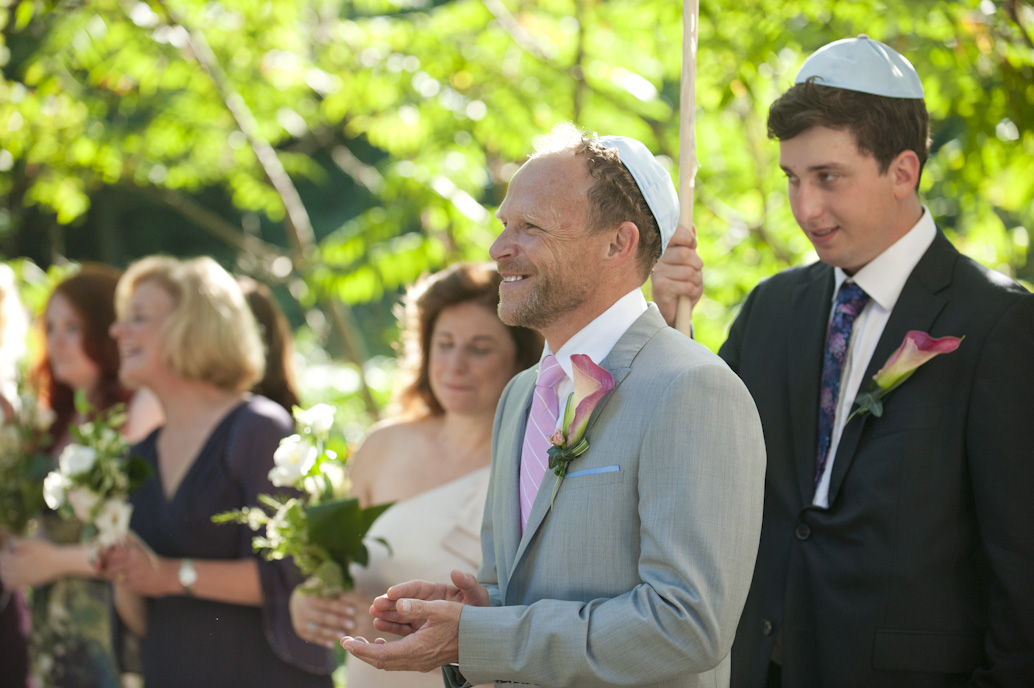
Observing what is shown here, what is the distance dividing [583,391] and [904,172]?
1277 millimetres

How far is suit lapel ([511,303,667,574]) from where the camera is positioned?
1944 mm

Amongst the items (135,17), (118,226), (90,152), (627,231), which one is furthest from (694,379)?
(118,226)

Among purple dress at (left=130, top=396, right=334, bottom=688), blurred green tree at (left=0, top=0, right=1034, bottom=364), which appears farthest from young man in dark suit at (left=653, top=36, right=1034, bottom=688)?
purple dress at (left=130, top=396, right=334, bottom=688)

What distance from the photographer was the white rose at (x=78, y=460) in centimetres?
383

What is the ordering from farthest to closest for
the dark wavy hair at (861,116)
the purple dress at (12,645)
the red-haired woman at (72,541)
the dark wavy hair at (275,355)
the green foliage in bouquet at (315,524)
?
1. the purple dress at (12,645)
2. the dark wavy hair at (275,355)
3. the red-haired woman at (72,541)
4. the green foliage in bouquet at (315,524)
5. the dark wavy hair at (861,116)

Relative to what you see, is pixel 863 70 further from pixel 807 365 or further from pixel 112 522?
pixel 112 522

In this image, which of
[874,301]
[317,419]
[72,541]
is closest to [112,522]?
[72,541]

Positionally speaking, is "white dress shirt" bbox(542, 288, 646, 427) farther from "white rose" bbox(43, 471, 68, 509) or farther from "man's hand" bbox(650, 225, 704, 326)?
"white rose" bbox(43, 471, 68, 509)

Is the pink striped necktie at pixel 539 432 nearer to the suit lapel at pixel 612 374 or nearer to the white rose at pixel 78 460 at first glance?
the suit lapel at pixel 612 374

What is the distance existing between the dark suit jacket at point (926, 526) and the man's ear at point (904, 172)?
165mm

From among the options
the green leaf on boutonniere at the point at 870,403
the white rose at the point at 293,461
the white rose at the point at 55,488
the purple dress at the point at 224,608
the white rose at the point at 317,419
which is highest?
the green leaf on boutonniere at the point at 870,403

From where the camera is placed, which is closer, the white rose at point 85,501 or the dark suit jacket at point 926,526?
the dark suit jacket at point 926,526

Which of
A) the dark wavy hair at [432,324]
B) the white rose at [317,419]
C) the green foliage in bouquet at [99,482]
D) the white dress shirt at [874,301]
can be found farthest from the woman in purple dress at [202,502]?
the white dress shirt at [874,301]

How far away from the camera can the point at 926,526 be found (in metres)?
2.32
